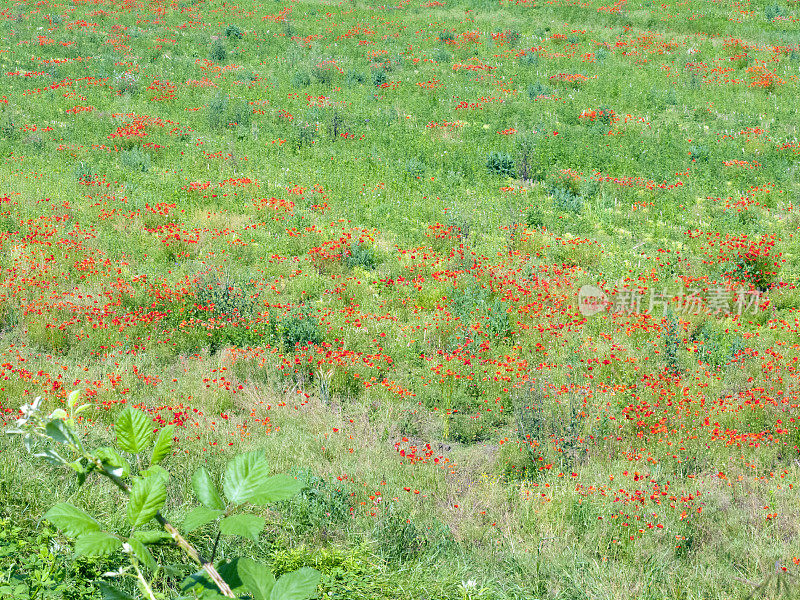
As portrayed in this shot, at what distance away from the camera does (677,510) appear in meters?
4.70

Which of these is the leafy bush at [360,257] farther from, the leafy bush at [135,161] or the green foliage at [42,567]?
the green foliage at [42,567]

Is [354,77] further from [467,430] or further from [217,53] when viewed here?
[467,430]

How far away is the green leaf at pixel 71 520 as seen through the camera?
4.58ft

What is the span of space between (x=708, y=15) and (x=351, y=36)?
12.9 metres

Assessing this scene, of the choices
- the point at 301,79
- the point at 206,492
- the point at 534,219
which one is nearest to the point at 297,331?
the point at 534,219

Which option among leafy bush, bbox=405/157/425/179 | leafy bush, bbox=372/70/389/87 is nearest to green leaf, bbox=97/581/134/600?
leafy bush, bbox=405/157/425/179

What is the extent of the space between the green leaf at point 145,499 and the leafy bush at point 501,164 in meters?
11.2

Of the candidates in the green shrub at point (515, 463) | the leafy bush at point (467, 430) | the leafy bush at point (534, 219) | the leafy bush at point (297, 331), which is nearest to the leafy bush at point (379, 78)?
the leafy bush at point (534, 219)

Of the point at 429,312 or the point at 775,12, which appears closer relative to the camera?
the point at 429,312

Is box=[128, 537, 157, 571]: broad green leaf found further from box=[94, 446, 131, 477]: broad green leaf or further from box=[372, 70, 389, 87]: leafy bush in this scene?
box=[372, 70, 389, 87]: leafy bush

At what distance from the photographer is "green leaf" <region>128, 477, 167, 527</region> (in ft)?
4.69

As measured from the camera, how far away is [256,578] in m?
1.60

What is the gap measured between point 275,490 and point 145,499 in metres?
0.30

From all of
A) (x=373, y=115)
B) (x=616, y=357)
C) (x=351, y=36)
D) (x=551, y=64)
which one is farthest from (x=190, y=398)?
(x=351, y=36)
